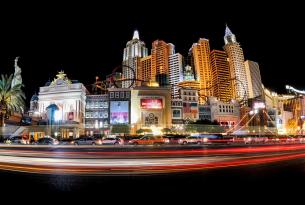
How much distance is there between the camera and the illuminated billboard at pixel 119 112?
8625 cm

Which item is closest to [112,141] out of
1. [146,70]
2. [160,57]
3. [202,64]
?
[160,57]

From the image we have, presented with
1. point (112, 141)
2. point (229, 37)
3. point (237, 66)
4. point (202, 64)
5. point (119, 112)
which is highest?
point (229, 37)

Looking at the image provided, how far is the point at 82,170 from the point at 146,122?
3071 inches

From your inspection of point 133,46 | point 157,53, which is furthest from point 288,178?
point 133,46

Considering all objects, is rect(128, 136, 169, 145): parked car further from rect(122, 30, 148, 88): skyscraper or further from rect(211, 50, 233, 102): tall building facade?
rect(122, 30, 148, 88): skyscraper

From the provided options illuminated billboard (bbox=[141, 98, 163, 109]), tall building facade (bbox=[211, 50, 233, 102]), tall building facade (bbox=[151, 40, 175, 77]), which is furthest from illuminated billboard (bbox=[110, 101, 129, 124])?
tall building facade (bbox=[211, 50, 233, 102])

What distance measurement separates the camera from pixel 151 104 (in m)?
87.6

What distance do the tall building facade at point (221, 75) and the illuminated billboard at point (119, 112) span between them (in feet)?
294

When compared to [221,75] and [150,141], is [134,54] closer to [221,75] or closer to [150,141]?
[221,75]

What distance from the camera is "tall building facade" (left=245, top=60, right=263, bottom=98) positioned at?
17043 centimetres

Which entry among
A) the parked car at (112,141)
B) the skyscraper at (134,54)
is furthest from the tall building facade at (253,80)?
the parked car at (112,141)

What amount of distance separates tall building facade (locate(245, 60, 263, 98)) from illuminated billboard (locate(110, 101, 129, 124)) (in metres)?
108

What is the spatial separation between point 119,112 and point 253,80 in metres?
118

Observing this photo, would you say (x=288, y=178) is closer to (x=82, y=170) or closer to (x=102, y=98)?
(x=82, y=170)
